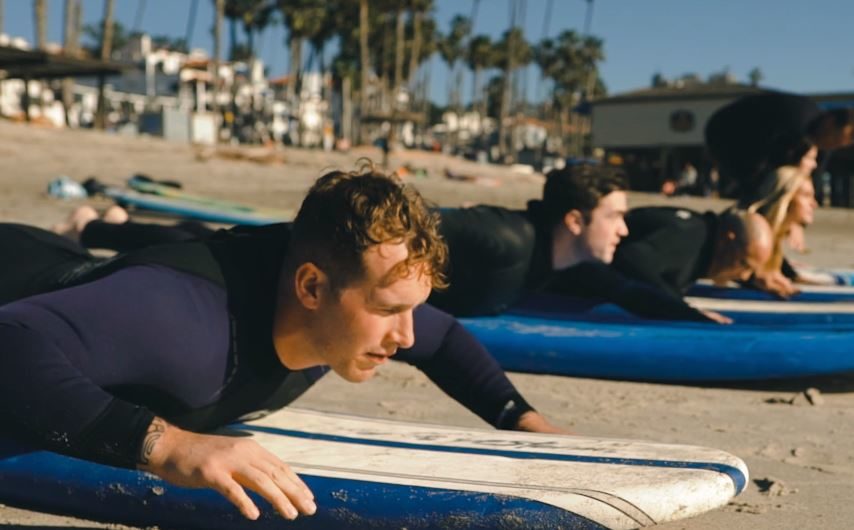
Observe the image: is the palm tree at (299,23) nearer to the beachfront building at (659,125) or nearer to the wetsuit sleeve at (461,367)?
the beachfront building at (659,125)

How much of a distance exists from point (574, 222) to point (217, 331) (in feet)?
8.57

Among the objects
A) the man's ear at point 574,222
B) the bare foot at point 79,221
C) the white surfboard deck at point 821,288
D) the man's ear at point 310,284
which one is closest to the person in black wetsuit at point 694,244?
the man's ear at point 574,222

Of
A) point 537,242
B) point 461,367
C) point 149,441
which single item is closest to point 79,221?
point 537,242

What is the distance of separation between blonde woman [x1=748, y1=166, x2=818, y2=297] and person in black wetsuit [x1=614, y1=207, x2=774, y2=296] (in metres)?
0.25

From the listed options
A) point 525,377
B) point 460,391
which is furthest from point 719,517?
point 525,377

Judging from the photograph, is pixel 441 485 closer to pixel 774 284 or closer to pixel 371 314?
pixel 371 314

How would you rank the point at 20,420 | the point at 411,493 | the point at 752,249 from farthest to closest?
1. the point at 752,249
2. the point at 411,493
3. the point at 20,420

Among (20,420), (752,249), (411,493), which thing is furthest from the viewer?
(752,249)

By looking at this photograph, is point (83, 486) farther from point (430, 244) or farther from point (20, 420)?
point (430, 244)

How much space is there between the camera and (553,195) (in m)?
4.60

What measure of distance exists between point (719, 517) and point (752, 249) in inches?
132

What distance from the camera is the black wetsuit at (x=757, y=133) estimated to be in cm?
645

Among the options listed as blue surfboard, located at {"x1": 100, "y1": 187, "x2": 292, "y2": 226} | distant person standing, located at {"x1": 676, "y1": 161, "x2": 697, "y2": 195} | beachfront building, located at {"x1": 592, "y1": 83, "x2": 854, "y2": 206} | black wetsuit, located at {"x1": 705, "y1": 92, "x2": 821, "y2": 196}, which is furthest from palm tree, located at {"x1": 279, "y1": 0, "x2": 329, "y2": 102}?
black wetsuit, located at {"x1": 705, "y1": 92, "x2": 821, "y2": 196}

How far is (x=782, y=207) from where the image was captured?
5902 millimetres
